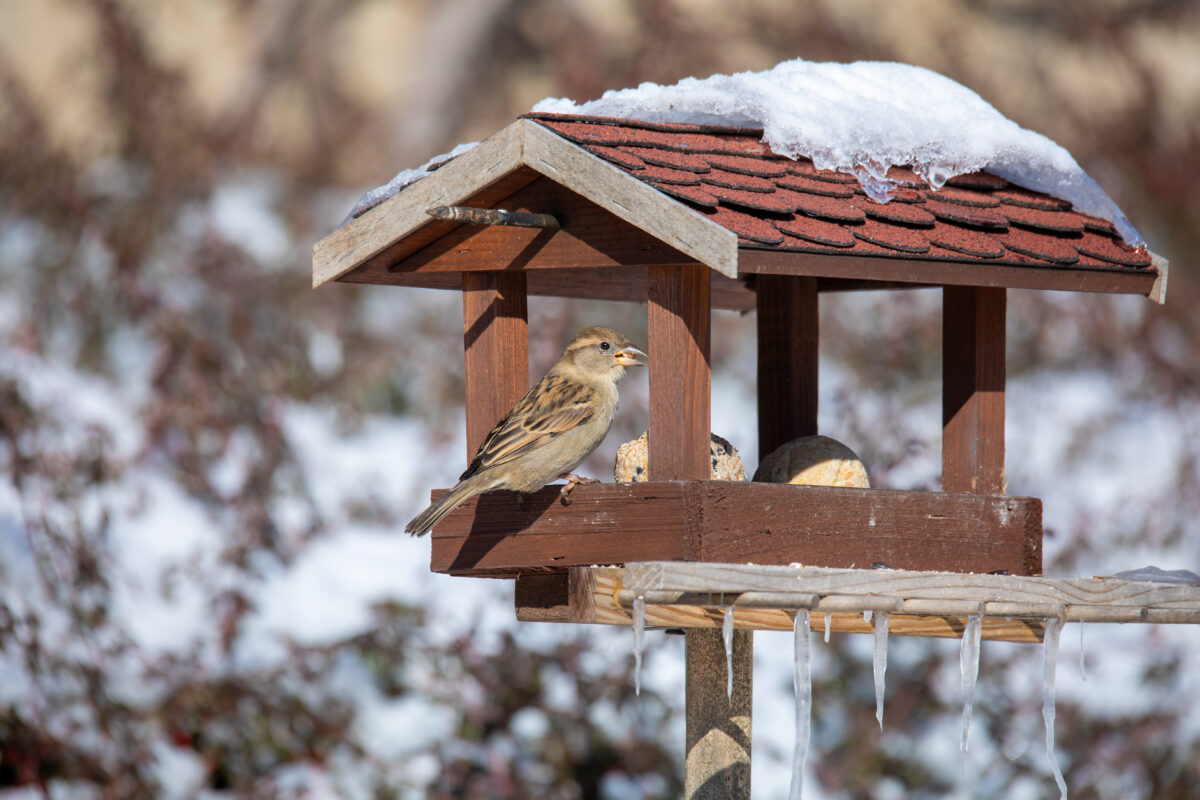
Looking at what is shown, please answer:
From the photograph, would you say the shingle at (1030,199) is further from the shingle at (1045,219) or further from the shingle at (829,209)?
the shingle at (829,209)

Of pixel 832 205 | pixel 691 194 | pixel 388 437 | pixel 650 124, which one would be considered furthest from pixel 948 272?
pixel 388 437

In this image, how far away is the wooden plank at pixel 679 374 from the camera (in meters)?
3.40

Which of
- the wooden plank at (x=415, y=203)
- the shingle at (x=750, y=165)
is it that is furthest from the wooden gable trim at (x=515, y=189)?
the shingle at (x=750, y=165)

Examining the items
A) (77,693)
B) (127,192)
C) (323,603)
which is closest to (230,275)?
(127,192)

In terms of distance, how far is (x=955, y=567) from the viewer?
3781mm

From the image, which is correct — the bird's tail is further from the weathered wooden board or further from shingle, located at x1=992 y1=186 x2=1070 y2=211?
shingle, located at x1=992 y1=186 x2=1070 y2=211

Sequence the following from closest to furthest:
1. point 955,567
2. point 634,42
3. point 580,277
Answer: point 955,567 < point 580,277 < point 634,42

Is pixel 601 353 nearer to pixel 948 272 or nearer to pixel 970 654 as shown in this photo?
pixel 948 272

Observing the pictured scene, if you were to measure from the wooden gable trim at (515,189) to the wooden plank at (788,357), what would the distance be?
103 centimetres

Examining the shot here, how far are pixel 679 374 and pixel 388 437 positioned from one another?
20.7ft

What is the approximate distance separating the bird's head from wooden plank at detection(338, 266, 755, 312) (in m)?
0.17

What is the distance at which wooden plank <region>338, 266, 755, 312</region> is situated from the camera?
400cm

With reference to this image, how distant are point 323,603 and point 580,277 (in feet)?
11.9

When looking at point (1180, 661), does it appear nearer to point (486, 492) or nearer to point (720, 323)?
point (720, 323)
